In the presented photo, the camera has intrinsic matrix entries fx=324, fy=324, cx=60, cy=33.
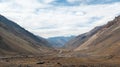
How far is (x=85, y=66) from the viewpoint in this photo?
130250 millimetres

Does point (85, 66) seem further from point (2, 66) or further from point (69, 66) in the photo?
point (2, 66)

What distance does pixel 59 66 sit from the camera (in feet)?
416

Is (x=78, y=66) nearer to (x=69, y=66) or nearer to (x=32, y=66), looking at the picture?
(x=69, y=66)

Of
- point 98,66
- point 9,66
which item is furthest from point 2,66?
point 98,66

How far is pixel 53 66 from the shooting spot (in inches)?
4934

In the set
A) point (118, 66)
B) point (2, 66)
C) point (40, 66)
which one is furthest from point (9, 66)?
point (118, 66)

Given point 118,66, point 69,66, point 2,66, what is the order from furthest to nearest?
point 118,66, point 69,66, point 2,66

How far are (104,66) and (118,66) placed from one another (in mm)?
9203

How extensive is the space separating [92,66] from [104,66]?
6.67 meters

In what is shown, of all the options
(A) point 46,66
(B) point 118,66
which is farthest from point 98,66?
(A) point 46,66

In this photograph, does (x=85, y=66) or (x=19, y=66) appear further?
(x=85, y=66)

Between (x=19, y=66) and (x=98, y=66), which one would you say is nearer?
(x=19, y=66)

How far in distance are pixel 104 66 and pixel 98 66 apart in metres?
3.16

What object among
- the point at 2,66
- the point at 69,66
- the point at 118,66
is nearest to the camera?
the point at 2,66
